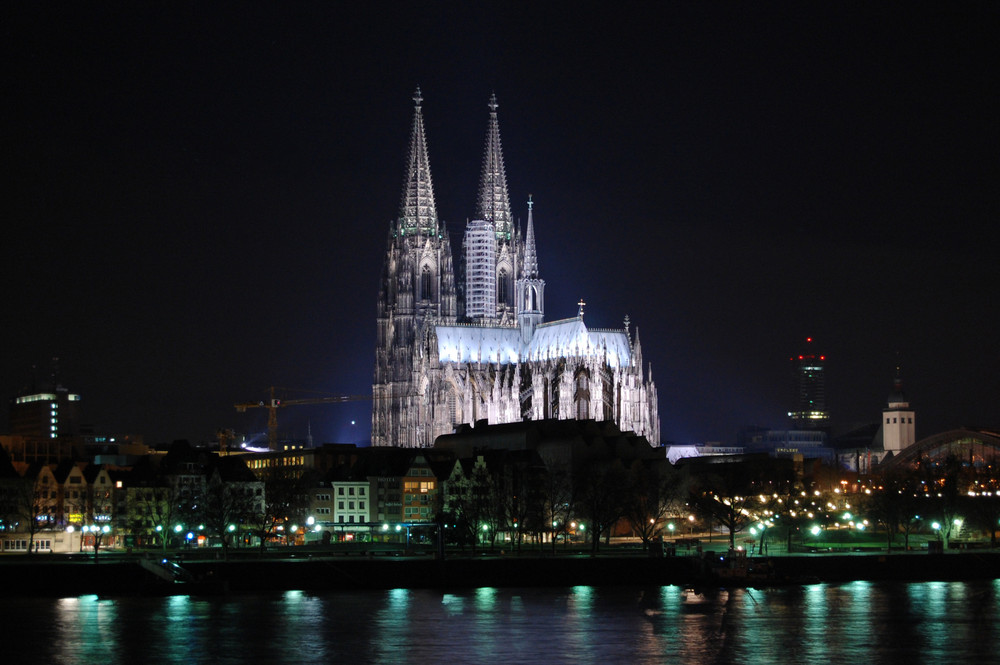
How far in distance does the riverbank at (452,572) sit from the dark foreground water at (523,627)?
2.89 metres

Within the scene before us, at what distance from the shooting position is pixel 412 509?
5497 inches

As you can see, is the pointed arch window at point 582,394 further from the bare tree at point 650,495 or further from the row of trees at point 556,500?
the row of trees at point 556,500

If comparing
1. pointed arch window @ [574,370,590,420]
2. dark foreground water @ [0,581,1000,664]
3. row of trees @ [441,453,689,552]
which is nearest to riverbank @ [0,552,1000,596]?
dark foreground water @ [0,581,1000,664]

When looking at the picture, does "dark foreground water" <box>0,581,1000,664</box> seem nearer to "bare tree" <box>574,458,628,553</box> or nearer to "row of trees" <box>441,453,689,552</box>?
"bare tree" <box>574,458,628,553</box>

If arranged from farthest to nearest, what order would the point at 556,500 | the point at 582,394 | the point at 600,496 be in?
the point at 582,394, the point at 556,500, the point at 600,496

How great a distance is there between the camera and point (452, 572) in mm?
99125

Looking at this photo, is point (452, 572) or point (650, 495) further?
point (650, 495)

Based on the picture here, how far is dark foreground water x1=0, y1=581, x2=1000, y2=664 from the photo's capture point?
67.9m

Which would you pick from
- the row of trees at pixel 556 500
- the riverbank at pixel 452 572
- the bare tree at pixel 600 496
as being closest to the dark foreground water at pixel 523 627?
the riverbank at pixel 452 572

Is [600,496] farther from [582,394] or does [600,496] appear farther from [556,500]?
[582,394]

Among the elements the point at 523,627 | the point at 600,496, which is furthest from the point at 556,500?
the point at 523,627

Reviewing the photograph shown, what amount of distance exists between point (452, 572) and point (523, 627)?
23.4 metres

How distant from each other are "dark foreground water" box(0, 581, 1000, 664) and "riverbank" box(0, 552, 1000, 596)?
2.89 m

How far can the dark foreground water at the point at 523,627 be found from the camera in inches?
2675
